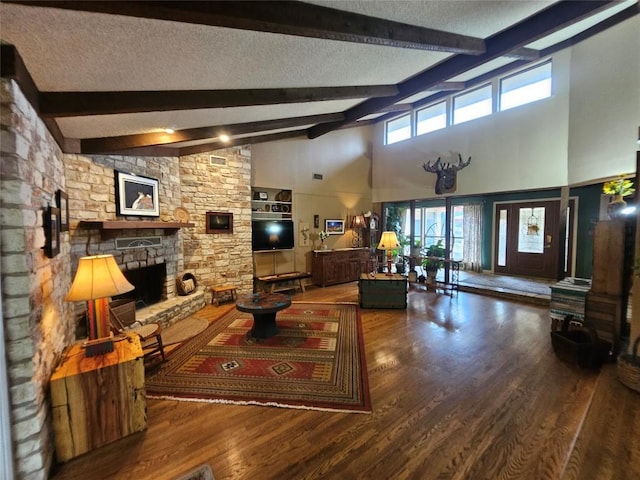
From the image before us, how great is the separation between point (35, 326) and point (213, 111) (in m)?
2.39

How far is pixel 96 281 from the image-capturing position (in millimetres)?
2008

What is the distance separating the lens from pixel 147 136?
3.29 m

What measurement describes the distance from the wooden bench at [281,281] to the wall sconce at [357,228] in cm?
213

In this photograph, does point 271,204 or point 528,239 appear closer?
point 271,204

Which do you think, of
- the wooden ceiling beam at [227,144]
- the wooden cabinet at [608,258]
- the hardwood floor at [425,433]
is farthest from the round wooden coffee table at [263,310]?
the wooden cabinet at [608,258]

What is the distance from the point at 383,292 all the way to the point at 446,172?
342 centimetres

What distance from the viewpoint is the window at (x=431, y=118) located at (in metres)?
6.51

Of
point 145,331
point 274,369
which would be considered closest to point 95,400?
point 145,331

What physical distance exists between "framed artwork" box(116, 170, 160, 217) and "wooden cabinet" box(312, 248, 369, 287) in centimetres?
369

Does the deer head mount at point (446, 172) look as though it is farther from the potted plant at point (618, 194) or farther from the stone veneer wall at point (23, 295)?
the stone veneer wall at point (23, 295)

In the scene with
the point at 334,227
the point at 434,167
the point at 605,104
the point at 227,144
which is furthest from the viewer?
the point at 334,227

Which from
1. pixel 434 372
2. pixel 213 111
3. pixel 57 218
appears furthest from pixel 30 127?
pixel 434 372

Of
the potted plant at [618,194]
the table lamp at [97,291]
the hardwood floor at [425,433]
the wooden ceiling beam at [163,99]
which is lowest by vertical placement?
the hardwood floor at [425,433]

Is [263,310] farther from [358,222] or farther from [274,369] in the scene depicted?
[358,222]
